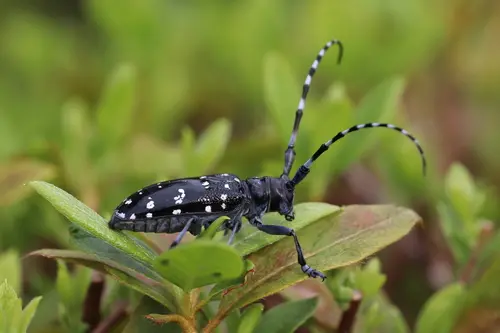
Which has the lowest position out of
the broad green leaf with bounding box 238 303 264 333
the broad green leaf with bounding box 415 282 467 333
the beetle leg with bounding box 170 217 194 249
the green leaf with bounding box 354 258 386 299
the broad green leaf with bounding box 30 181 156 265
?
the broad green leaf with bounding box 415 282 467 333

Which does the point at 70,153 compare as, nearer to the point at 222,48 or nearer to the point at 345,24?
the point at 222,48

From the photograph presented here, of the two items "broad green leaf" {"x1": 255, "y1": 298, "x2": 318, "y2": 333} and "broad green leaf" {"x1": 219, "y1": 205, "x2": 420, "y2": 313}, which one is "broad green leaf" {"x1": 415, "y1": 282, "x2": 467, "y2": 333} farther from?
"broad green leaf" {"x1": 255, "y1": 298, "x2": 318, "y2": 333}

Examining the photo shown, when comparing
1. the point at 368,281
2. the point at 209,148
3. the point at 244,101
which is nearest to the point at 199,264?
the point at 368,281

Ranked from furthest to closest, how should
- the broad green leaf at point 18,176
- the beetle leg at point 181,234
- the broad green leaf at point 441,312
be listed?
the broad green leaf at point 18,176, the broad green leaf at point 441,312, the beetle leg at point 181,234

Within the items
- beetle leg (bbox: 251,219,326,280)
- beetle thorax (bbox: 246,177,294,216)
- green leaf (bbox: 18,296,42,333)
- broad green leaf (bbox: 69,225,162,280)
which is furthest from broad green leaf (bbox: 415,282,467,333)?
green leaf (bbox: 18,296,42,333)

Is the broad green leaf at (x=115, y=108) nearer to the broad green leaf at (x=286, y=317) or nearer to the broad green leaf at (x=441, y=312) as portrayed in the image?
the broad green leaf at (x=286, y=317)

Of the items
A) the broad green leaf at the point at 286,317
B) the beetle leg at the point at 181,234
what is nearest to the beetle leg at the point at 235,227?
Result: the beetle leg at the point at 181,234

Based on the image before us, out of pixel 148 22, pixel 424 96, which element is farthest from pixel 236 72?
pixel 424 96

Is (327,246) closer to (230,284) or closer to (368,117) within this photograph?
(230,284)
